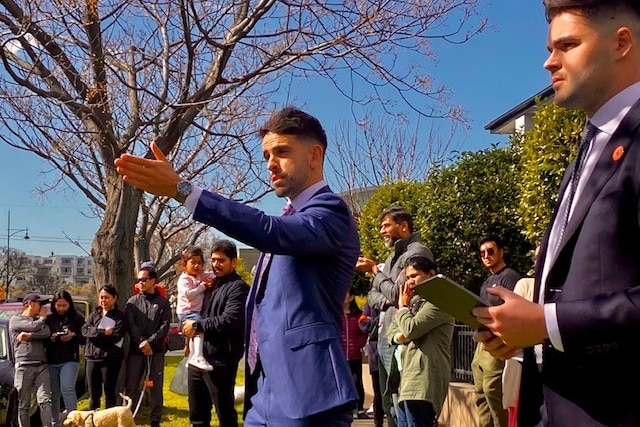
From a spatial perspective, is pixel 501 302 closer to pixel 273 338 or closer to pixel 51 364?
pixel 273 338

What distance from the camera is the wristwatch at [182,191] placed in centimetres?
231

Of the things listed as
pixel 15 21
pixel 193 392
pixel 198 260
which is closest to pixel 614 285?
pixel 193 392

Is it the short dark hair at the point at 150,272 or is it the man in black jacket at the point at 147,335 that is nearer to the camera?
the man in black jacket at the point at 147,335

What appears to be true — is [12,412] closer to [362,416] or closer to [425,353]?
[425,353]

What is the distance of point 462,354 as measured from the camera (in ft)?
27.7

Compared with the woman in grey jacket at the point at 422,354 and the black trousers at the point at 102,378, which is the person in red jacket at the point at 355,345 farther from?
the woman in grey jacket at the point at 422,354

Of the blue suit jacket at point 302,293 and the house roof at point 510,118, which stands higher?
the house roof at point 510,118

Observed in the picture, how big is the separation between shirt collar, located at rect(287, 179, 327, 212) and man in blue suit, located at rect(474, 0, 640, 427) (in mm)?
1100

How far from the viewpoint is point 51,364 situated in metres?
8.27

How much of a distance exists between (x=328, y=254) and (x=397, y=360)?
354 centimetres

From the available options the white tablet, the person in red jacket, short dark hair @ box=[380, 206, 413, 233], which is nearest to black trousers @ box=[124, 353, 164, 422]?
the person in red jacket

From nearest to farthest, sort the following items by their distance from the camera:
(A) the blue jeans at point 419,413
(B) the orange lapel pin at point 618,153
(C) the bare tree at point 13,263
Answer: (B) the orange lapel pin at point 618,153 < (A) the blue jeans at point 419,413 < (C) the bare tree at point 13,263

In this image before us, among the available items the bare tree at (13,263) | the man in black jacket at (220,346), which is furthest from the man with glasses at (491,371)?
the bare tree at (13,263)

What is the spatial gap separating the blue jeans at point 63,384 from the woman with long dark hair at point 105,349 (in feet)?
0.77
